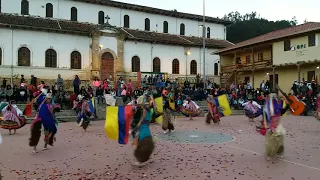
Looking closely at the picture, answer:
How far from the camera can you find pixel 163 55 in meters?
37.8

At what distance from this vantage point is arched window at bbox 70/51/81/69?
32.6 m

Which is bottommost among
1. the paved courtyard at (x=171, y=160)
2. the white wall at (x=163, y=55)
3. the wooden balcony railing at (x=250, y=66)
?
the paved courtyard at (x=171, y=160)

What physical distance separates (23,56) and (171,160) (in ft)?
85.7

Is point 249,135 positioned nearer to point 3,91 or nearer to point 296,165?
point 296,165

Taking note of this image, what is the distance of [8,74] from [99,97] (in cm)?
1162

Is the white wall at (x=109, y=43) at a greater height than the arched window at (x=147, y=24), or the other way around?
the arched window at (x=147, y=24)

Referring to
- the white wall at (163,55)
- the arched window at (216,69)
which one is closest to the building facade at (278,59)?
the arched window at (216,69)

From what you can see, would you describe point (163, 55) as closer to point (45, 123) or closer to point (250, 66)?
point (250, 66)

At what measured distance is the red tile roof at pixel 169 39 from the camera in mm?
35906

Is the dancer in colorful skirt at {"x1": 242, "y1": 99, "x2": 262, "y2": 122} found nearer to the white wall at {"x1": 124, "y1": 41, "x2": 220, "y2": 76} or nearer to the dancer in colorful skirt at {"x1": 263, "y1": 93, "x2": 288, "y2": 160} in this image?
the dancer in colorful skirt at {"x1": 263, "y1": 93, "x2": 288, "y2": 160}

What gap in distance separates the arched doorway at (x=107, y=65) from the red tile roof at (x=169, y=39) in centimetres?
312

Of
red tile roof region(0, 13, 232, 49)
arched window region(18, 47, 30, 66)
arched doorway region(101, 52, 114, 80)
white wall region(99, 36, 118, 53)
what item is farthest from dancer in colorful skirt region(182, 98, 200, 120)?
arched window region(18, 47, 30, 66)

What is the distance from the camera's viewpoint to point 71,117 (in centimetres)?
1873

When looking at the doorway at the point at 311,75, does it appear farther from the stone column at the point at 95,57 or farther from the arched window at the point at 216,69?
the stone column at the point at 95,57
